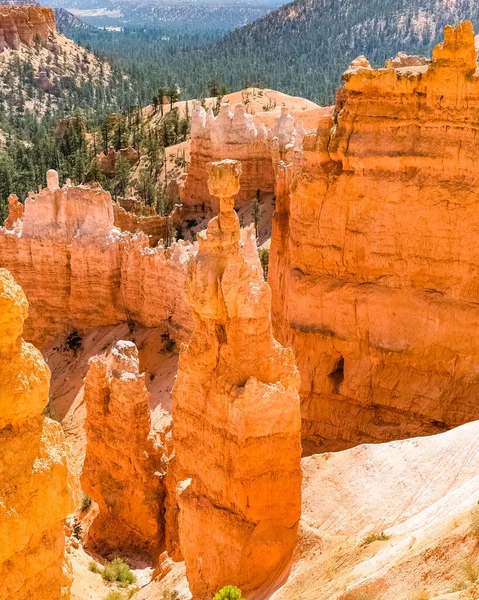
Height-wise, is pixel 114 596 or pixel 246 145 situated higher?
pixel 246 145

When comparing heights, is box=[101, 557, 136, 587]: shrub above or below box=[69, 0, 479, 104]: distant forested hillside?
below

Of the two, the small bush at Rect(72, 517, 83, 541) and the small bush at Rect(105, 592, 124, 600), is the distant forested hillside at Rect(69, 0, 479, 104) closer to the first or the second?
the small bush at Rect(72, 517, 83, 541)

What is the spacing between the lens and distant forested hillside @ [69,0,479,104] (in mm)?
Result: 93500

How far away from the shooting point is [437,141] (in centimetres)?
1398

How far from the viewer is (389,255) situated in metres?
14.8

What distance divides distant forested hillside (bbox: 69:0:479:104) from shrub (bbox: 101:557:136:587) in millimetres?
73661

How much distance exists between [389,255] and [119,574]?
25.5 ft

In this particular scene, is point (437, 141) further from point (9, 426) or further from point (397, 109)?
point (9, 426)

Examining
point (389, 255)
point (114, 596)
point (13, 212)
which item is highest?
point (389, 255)

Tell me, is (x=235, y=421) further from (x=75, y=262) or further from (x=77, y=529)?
(x=75, y=262)

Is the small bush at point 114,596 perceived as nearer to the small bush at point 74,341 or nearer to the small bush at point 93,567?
the small bush at point 93,567

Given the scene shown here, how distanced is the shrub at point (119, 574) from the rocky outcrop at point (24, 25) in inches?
3723

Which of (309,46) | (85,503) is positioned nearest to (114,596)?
(85,503)

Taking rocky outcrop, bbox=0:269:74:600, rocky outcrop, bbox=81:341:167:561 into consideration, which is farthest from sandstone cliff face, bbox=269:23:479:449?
rocky outcrop, bbox=0:269:74:600
